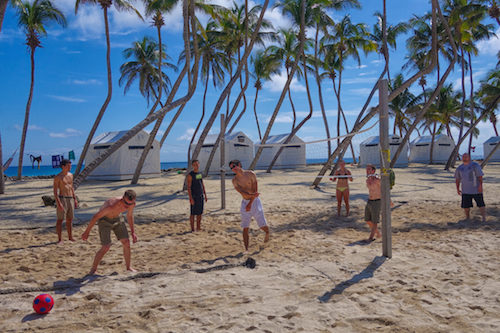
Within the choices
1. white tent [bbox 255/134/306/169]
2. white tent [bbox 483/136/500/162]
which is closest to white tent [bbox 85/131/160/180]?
white tent [bbox 255/134/306/169]

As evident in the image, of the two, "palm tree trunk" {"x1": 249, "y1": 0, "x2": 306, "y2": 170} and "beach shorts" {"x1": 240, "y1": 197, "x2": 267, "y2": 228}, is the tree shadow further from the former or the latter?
"palm tree trunk" {"x1": 249, "y1": 0, "x2": 306, "y2": 170}

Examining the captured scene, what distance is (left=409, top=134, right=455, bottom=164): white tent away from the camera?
28.0 m

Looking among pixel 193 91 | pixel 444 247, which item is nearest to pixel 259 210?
pixel 444 247

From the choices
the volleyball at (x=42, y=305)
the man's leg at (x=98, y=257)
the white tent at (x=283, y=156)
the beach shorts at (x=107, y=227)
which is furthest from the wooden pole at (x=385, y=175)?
the white tent at (x=283, y=156)

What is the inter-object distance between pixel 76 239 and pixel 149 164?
12.7 m

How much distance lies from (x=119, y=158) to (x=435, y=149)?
82.2 feet

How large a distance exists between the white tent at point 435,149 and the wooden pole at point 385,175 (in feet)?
Result: 89.4

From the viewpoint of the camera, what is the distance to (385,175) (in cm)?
418

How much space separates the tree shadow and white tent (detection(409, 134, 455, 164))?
27.7 meters

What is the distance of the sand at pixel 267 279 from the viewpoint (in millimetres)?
2639

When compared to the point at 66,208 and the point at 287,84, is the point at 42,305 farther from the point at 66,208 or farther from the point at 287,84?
the point at 287,84

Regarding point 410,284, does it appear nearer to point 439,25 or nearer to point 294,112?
point 439,25

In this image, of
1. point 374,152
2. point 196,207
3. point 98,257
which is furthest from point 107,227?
point 374,152

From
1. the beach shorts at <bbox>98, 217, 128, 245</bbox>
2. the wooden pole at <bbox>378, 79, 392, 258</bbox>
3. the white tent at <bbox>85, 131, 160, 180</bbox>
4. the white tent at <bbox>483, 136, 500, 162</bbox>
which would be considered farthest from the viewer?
the white tent at <bbox>483, 136, 500, 162</bbox>
